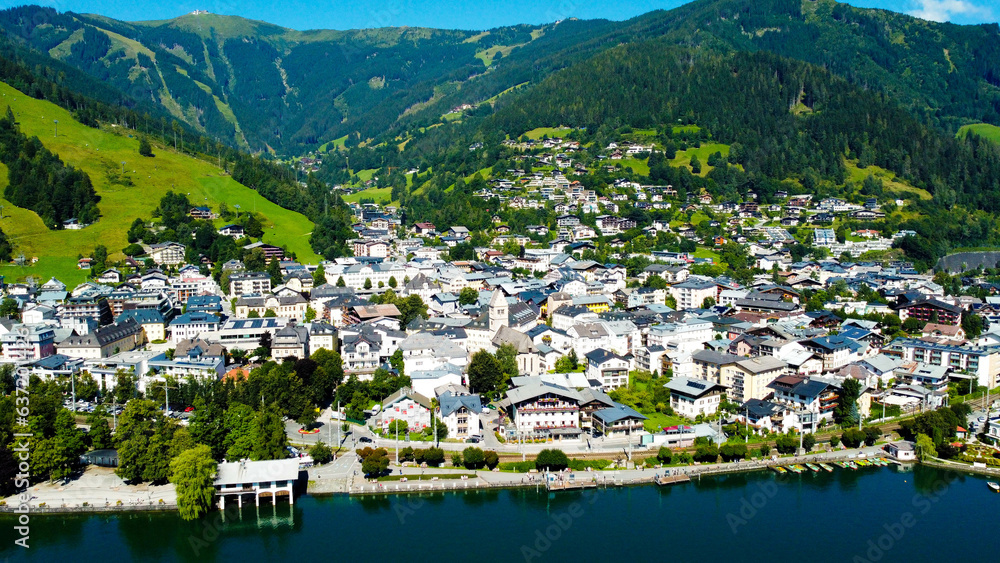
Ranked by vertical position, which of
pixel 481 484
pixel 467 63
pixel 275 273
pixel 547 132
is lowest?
pixel 481 484

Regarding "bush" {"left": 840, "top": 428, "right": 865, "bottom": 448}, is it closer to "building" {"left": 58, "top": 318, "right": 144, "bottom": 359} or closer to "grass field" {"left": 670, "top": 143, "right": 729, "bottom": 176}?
"building" {"left": 58, "top": 318, "right": 144, "bottom": 359}

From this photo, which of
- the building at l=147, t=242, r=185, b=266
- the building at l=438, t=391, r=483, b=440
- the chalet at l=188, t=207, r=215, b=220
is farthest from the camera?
the chalet at l=188, t=207, r=215, b=220

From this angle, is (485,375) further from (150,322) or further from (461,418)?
(150,322)

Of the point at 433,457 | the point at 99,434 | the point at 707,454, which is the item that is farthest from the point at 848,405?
the point at 99,434

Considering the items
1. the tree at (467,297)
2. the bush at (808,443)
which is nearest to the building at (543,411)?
the bush at (808,443)

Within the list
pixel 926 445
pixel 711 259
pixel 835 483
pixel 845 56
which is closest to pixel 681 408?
pixel 835 483

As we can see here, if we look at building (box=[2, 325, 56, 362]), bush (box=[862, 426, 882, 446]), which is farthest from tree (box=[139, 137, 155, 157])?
bush (box=[862, 426, 882, 446])
